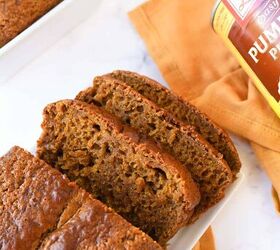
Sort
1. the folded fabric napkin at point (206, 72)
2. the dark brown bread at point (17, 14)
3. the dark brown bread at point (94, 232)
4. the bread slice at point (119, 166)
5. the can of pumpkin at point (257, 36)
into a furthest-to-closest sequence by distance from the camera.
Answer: the folded fabric napkin at point (206, 72) → the dark brown bread at point (17, 14) → the can of pumpkin at point (257, 36) → the bread slice at point (119, 166) → the dark brown bread at point (94, 232)

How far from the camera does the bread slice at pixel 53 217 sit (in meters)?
1.67

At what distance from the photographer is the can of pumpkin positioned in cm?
198

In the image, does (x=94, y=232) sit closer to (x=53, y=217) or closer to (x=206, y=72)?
(x=53, y=217)

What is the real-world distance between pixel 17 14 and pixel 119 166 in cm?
69

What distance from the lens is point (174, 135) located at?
6.35 feet

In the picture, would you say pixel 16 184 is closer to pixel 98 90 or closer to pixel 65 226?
pixel 65 226

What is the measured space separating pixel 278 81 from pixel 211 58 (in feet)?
1.46

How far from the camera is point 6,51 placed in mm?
2148

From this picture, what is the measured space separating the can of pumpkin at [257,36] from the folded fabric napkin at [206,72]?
14 cm

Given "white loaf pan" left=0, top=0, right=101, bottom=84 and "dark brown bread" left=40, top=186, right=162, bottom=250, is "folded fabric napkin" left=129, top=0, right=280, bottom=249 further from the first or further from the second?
"dark brown bread" left=40, top=186, right=162, bottom=250

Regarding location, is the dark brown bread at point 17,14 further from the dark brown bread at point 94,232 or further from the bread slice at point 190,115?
the dark brown bread at point 94,232

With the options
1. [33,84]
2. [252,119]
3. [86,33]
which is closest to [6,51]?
[33,84]

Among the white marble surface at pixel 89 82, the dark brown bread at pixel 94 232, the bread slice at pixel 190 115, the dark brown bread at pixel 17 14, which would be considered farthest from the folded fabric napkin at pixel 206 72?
the dark brown bread at pixel 94 232

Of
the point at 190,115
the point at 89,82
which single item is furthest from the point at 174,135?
the point at 89,82
